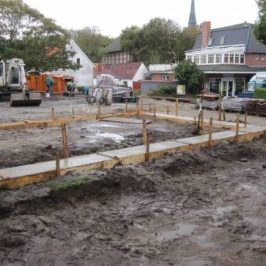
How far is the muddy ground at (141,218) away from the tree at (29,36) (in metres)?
31.7

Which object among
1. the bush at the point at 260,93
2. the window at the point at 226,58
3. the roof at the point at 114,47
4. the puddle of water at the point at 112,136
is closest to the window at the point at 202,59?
the window at the point at 226,58

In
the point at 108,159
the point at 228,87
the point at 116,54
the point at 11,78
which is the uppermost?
the point at 116,54

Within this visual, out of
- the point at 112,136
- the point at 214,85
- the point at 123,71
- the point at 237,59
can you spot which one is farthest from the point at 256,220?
the point at 123,71

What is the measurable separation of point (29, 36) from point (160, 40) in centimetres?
3516

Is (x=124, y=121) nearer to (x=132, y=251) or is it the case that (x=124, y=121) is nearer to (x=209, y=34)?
(x=132, y=251)

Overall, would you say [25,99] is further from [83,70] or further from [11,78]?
[83,70]

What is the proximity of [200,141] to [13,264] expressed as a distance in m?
6.99

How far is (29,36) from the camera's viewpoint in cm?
3938

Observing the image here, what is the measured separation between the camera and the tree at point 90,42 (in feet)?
285

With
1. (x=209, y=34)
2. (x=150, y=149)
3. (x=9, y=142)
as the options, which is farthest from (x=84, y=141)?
(x=209, y=34)

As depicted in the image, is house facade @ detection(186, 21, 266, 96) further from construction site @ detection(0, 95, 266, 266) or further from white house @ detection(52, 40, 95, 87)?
construction site @ detection(0, 95, 266, 266)

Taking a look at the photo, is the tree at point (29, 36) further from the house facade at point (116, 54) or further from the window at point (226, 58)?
the house facade at point (116, 54)

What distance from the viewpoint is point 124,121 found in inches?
694

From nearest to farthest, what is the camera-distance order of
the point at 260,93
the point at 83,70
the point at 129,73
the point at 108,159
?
the point at 108,159
the point at 260,93
the point at 83,70
the point at 129,73
